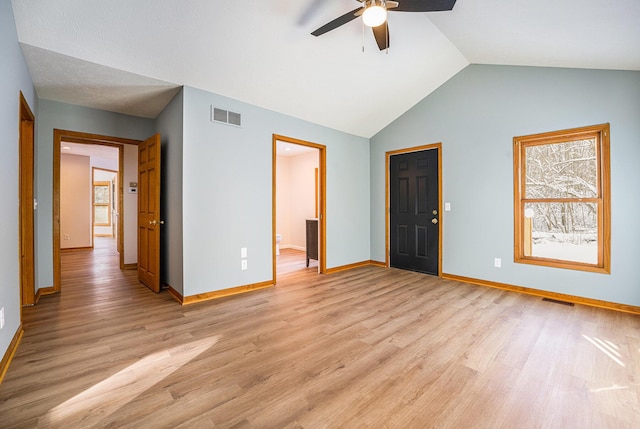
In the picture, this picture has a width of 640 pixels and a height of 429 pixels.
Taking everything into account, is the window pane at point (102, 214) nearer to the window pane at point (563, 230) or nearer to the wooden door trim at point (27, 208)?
the wooden door trim at point (27, 208)

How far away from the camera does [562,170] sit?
3.48 metres

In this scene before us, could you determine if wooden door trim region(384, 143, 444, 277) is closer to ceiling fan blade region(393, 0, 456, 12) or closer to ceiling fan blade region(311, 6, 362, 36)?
ceiling fan blade region(393, 0, 456, 12)

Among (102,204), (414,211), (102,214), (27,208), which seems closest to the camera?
(27,208)

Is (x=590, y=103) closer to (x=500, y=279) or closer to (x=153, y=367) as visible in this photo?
(x=500, y=279)

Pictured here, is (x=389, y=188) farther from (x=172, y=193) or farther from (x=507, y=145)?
(x=172, y=193)

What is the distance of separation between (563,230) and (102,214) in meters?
14.0

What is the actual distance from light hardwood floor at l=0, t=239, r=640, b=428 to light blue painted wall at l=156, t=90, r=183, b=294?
0.48 m

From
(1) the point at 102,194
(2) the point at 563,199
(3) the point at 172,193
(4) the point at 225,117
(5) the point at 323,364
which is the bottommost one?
(5) the point at 323,364

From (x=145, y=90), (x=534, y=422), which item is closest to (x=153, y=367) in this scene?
(x=534, y=422)

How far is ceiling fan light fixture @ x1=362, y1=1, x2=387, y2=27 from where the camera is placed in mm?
2006

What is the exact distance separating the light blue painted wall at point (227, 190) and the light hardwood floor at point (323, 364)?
454 millimetres

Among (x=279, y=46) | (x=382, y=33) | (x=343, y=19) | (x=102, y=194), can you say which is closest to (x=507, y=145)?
(x=382, y=33)

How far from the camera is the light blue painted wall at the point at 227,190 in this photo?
325 centimetres

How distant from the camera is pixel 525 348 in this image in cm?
225
